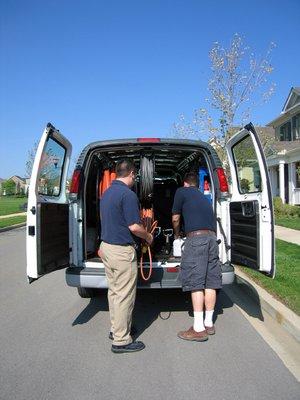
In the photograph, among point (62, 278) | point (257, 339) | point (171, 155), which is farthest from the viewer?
point (62, 278)

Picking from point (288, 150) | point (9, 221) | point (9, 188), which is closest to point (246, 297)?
point (9, 221)

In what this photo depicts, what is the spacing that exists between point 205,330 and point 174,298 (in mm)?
1833

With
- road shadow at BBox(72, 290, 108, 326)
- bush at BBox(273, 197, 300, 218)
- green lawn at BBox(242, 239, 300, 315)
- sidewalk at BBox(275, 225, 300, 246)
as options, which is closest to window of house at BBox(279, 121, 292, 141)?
bush at BBox(273, 197, 300, 218)

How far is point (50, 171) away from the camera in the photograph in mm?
5871

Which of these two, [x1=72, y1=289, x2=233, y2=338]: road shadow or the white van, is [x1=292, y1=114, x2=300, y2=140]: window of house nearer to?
[x1=72, y1=289, x2=233, y2=338]: road shadow

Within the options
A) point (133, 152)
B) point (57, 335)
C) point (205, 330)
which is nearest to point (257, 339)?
point (205, 330)

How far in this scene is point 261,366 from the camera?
4.38m

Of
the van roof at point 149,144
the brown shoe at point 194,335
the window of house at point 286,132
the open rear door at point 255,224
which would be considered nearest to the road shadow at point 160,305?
the brown shoe at point 194,335

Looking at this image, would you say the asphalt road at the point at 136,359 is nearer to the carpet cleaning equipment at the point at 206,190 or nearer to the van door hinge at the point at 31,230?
the van door hinge at the point at 31,230

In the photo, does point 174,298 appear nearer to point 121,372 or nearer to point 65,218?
point 65,218

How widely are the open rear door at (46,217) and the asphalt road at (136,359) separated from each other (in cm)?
82

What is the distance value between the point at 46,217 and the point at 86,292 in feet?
6.46

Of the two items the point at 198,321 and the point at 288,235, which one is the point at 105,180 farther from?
the point at 288,235

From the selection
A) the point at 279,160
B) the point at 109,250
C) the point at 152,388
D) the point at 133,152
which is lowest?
the point at 152,388
